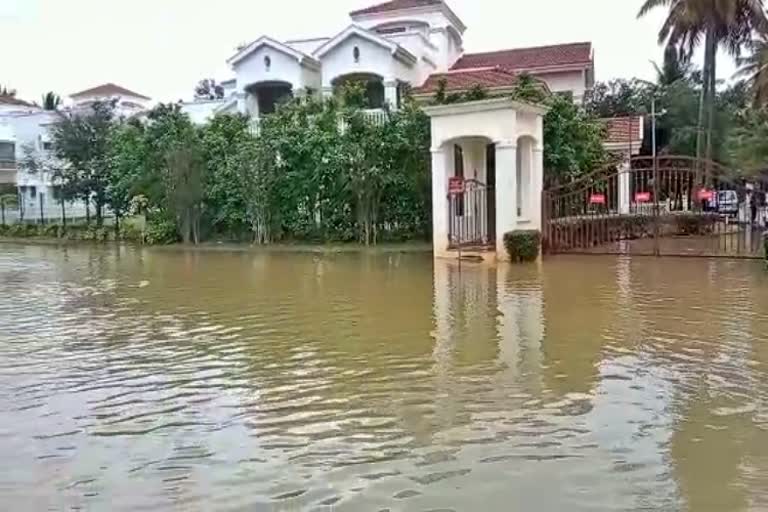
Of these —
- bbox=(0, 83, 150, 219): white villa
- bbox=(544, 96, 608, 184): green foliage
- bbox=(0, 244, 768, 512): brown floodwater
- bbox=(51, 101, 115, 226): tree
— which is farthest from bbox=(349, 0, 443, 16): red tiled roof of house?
bbox=(0, 244, 768, 512): brown floodwater

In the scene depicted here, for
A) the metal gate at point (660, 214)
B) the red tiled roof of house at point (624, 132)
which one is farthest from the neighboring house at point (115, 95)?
the metal gate at point (660, 214)

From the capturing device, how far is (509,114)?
18.1m

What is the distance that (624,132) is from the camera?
31.2m

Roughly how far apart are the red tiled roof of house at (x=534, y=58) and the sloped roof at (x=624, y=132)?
347 cm

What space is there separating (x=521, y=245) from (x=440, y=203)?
242 cm

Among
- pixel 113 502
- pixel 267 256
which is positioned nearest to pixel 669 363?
pixel 113 502

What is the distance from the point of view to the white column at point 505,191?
18.3 m

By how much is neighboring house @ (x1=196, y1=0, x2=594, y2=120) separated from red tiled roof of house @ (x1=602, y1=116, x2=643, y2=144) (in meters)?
2.09

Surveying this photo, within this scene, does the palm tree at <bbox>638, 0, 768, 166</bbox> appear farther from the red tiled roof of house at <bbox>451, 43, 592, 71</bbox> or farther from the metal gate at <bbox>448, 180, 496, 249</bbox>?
the metal gate at <bbox>448, 180, 496, 249</bbox>

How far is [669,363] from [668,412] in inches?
67.4

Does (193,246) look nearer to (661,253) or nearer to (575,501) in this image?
(661,253)

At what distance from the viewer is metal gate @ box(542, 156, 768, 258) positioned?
19.2 m

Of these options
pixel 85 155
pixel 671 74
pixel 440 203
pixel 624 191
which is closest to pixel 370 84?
pixel 624 191

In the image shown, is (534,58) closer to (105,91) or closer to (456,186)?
(456,186)
